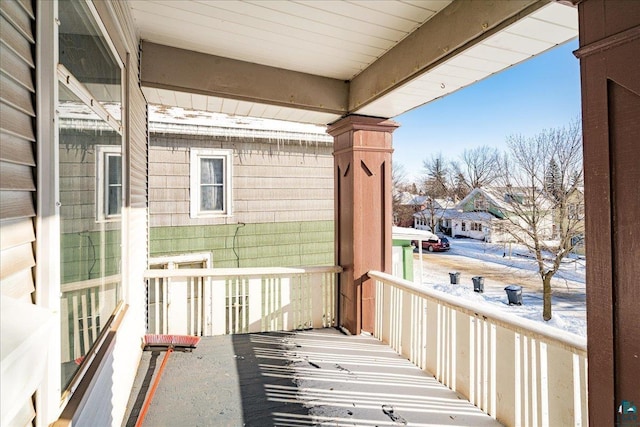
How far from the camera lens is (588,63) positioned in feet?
4.57

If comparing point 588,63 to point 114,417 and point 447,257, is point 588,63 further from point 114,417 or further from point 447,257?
point 447,257

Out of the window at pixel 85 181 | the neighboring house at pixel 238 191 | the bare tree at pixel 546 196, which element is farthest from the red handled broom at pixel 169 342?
the bare tree at pixel 546 196

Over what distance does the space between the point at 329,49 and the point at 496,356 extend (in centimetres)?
283

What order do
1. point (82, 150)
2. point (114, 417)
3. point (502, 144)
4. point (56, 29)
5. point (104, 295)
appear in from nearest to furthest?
1. point (56, 29)
2. point (82, 150)
3. point (104, 295)
4. point (114, 417)
5. point (502, 144)

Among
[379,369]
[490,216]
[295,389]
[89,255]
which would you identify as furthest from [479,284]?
[89,255]

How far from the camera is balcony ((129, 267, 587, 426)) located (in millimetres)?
2148

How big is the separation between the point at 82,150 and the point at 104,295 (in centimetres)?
86

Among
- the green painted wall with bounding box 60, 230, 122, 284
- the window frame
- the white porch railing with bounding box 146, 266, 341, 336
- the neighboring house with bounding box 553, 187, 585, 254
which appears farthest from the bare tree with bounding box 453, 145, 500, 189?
the window frame

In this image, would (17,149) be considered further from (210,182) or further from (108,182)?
(210,182)

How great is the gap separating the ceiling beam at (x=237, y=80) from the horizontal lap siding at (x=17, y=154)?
7.79ft

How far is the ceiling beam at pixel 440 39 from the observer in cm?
198

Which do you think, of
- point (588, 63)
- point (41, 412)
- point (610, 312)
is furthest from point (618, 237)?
point (41, 412)

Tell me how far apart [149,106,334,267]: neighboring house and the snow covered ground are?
173 inches

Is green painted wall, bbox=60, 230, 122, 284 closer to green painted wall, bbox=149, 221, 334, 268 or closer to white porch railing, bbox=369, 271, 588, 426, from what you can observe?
white porch railing, bbox=369, 271, 588, 426
